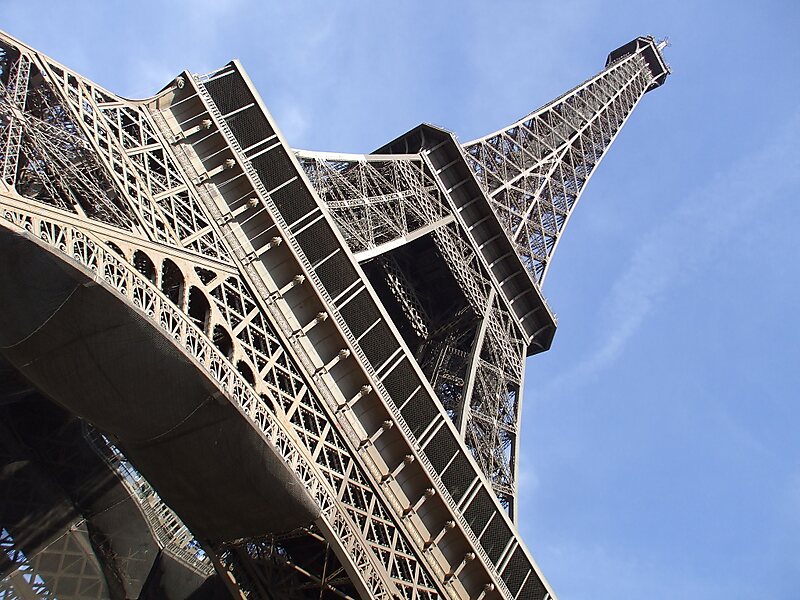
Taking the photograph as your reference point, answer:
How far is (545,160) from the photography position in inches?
1460

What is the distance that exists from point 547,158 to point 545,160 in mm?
425

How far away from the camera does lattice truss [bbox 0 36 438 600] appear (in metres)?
13.0

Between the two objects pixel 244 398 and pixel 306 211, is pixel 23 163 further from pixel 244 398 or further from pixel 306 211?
pixel 306 211

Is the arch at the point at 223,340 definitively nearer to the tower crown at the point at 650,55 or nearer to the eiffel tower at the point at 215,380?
the eiffel tower at the point at 215,380

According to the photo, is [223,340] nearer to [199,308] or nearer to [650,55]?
[199,308]

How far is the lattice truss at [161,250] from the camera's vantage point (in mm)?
13000

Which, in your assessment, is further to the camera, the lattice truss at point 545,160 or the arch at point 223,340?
the lattice truss at point 545,160

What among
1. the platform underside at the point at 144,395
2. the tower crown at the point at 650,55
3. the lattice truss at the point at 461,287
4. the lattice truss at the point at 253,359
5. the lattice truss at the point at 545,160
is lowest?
the platform underside at the point at 144,395

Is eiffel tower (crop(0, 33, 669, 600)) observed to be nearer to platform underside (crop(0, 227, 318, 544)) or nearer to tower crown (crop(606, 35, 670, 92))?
platform underside (crop(0, 227, 318, 544))

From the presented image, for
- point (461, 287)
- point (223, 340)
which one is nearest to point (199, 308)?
point (223, 340)

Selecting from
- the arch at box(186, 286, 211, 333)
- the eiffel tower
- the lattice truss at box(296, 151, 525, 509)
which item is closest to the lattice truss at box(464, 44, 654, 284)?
the lattice truss at box(296, 151, 525, 509)

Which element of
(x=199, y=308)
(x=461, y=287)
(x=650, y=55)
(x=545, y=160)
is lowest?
(x=199, y=308)

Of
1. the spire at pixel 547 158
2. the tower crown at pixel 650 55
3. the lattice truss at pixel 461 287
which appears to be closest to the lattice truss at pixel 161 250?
the lattice truss at pixel 461 287

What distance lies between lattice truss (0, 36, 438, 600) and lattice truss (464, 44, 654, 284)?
15600mm
